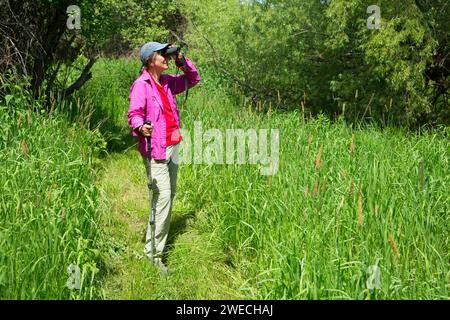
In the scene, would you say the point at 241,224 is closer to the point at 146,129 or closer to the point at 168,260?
the point at 168,260

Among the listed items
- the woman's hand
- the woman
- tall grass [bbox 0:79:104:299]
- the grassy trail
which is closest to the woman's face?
the woman

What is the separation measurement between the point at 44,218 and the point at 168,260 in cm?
113

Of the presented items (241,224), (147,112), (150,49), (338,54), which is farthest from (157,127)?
(338,54)

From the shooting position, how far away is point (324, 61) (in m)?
8.79

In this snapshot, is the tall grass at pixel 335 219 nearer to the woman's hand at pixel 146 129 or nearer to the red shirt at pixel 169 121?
the red shirt at pixel 169 121

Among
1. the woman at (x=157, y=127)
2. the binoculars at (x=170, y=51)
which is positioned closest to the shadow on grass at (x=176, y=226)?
the woman at (x=157, y=127)

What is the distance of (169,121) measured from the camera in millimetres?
3773

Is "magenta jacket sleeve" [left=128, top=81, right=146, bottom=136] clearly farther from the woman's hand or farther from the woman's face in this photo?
the woman's face

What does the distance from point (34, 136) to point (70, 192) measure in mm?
1092

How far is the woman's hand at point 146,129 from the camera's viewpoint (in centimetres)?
342

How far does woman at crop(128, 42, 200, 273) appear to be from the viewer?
140 inches

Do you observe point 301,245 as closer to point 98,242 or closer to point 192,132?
point 98,242

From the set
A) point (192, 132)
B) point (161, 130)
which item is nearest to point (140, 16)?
point (192, 132)

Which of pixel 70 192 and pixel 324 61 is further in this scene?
pixel 324 61
